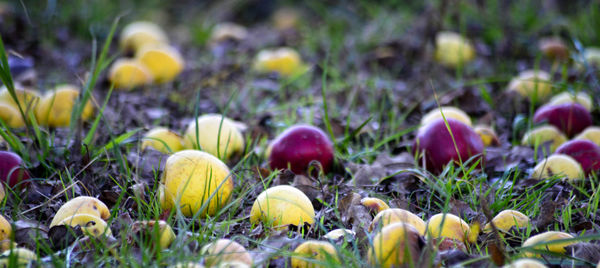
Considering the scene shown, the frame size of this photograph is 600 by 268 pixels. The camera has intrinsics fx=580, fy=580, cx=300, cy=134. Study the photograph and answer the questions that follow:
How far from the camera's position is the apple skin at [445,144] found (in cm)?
248

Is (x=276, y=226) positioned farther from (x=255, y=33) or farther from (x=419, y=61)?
(x=255, y=33)

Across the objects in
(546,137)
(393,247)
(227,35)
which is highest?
(393,247)

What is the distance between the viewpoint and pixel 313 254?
5.21 ft

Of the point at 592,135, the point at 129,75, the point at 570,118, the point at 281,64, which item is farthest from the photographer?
the point at 281,64

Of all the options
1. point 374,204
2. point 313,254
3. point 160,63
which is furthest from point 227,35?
point 313,254

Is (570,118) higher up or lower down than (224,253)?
lower down

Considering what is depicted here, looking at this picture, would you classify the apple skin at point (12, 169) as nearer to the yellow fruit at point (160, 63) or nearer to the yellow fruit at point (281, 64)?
the yellow fruit at point (160, 63)

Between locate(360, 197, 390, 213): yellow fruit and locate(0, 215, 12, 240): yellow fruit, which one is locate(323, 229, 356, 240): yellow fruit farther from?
locate(0, 215, 12, 240): yellow fruit

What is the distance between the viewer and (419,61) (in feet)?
15.3

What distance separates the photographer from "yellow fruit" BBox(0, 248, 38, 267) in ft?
4.70

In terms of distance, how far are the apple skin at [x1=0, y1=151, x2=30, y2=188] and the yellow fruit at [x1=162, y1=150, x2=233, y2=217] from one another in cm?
56

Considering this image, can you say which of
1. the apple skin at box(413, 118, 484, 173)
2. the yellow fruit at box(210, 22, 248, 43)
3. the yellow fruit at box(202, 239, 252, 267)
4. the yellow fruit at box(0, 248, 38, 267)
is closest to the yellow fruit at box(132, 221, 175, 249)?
the yellow fruit at box(202, 239, 252, 267)

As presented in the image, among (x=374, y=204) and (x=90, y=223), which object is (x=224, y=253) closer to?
(x=90, y=223)

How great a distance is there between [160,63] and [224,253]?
2912 mm
